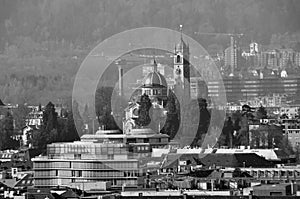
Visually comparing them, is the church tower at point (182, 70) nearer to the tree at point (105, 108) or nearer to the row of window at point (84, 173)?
the tree at point (105, 108)

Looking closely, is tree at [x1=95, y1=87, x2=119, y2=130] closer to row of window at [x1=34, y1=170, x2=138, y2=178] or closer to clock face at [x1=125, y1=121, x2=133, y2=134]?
clock face at [x1=125, y1=121, x2=133, y2=134]

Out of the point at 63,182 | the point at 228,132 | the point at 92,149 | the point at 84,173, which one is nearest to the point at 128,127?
the point at 228,132

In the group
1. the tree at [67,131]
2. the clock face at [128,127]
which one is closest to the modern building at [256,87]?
the tree at [67,131]

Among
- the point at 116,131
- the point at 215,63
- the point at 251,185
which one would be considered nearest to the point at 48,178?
the point at 251,185

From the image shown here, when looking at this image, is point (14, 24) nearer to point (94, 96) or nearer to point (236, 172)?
point (94, 96)

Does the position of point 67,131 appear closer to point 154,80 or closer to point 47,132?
point 47,132
